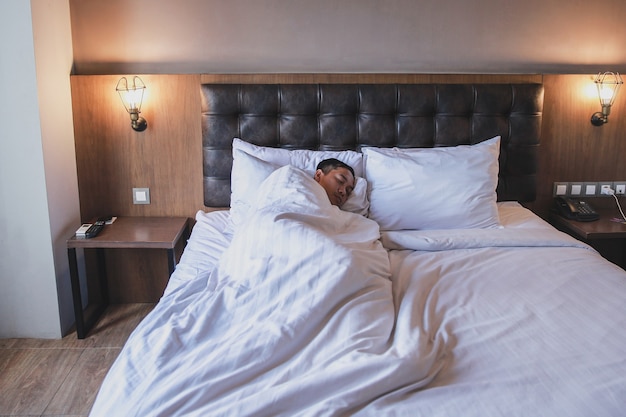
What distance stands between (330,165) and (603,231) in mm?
1341

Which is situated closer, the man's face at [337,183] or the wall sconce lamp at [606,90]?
the man's face at [337,183]

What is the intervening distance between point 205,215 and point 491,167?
1.38 metres

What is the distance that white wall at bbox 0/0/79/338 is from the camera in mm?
2146

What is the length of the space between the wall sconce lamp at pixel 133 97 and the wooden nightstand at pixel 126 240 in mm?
487

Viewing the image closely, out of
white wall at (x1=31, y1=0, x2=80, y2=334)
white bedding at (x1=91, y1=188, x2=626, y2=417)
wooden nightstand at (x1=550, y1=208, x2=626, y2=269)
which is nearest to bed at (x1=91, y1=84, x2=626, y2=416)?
white bedding at (x1=91, y1=188, x2=626, y2=417)

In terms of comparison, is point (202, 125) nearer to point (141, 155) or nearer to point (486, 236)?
point (141, 155)

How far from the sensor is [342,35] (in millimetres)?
2596

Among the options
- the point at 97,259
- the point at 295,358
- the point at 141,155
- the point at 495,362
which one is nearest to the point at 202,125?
the point at 141,155

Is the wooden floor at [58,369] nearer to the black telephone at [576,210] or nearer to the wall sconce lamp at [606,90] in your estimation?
the black telephone at [576,210]

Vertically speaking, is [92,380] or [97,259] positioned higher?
A: [97,259]

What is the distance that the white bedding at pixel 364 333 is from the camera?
1099 millimetres

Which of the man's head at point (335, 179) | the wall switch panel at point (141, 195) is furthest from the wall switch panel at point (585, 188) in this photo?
the wall switch panel at point (141, 195)

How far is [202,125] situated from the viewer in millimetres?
2533

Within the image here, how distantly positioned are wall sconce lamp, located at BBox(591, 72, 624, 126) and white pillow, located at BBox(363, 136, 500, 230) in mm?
762
